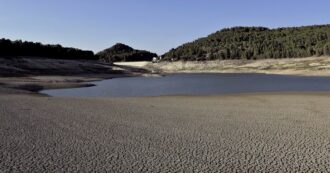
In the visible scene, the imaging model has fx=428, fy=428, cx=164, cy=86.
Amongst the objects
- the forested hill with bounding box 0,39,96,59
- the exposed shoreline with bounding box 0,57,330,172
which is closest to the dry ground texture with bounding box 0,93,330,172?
the exposed shoreline with bounding box 0,57,330,172

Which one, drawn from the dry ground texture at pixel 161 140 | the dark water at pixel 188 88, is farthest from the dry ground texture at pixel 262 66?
the dry ground texture at pixel 161 140

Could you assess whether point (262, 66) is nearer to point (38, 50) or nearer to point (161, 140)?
point (38, 50)

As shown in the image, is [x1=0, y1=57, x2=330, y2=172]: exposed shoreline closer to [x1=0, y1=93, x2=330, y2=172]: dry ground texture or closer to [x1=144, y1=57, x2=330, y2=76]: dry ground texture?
[x1=0, y1=93, x2=330, y2=172]: dry ground texture

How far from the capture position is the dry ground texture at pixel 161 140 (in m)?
11.6

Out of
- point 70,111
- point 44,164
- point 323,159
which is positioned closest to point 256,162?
point 323,159

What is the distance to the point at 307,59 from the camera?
5349 inches

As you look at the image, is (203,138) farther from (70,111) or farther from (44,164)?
(70,111)

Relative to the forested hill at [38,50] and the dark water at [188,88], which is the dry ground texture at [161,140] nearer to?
the dark water at [188,88]

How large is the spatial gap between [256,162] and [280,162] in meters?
0.68

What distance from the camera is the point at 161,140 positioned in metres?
14.9

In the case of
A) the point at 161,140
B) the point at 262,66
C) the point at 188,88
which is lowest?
the point at 262,66

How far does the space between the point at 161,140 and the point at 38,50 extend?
114 metres

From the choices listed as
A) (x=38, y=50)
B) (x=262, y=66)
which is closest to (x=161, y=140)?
(x=38, y=50)

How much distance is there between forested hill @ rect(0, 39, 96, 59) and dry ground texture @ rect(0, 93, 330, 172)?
282ft
